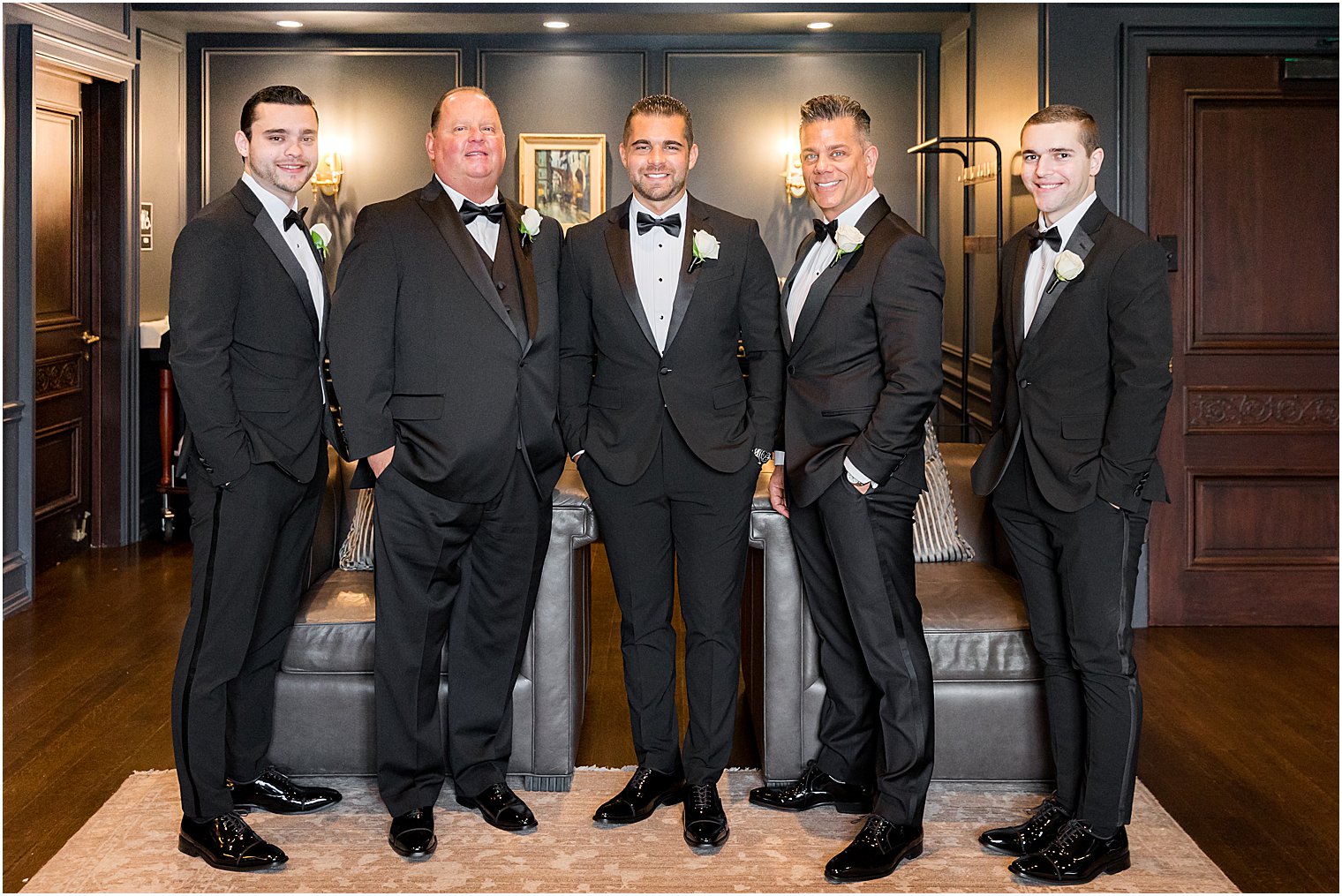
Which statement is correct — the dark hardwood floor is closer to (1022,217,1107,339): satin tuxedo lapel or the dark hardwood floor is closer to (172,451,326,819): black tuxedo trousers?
(172,451,326,819): black tuxedo trousers

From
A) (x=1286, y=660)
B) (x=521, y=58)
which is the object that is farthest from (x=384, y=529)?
(x=521, y=58)

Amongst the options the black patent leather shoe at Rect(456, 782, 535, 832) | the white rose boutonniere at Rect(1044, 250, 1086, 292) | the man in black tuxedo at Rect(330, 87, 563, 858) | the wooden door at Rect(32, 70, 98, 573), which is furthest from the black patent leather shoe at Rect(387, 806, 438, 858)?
the wooden door at Rect(32, 70, 98, 573)

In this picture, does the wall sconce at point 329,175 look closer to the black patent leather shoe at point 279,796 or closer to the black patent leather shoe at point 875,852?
the black patent leather shoe at point 279,796

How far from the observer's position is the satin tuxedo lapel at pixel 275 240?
3070 mm

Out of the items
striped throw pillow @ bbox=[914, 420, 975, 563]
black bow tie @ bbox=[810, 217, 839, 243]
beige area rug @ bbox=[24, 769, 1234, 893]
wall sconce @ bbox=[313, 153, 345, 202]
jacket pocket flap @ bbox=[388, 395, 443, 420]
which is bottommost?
beige area rug @ bbox=[24, 769, 1234, 893]

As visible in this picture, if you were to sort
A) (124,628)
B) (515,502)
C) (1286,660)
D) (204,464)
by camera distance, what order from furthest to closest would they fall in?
(124,628)
(1286,660)
(515,502)
(204,464)

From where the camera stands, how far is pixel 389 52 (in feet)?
26.8

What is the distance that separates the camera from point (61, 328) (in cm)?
661

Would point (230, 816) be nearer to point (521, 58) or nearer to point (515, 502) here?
point (515, 502)

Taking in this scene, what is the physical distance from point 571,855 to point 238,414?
4.38ft

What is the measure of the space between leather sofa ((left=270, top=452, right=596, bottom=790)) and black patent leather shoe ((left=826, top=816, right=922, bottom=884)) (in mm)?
874

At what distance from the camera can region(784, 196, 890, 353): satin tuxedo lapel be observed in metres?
3.16

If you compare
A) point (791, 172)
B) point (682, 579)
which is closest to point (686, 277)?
point (682, 579)

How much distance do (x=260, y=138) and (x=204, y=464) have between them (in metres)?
0.80
